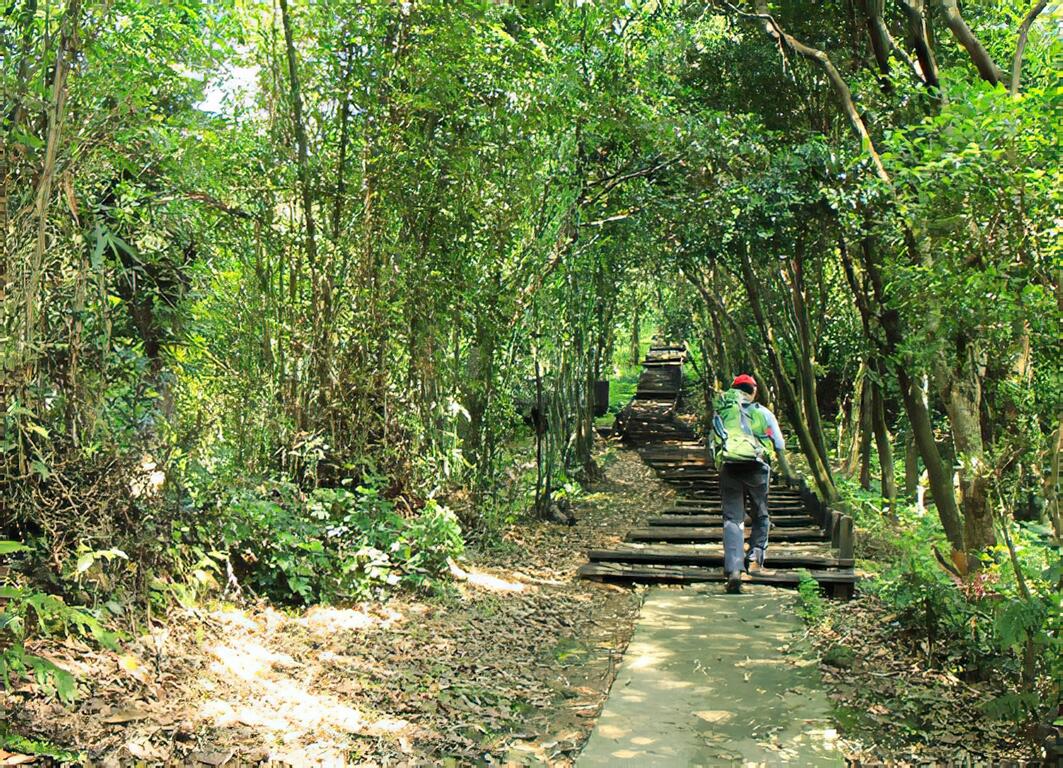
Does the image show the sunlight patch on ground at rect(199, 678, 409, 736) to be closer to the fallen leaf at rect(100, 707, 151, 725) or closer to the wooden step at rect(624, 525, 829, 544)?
the fallen leaf at rect(100, 707, 151, 725)

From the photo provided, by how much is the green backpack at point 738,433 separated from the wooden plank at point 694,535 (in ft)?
8.55

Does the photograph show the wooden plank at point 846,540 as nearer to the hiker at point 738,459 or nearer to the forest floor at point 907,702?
the hiker at point 738,459

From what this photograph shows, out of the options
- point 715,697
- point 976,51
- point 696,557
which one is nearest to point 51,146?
point 715,697

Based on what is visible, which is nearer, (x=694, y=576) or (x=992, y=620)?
(x=992, y=620)

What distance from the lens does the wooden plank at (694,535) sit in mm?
11148

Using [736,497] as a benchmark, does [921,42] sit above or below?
above

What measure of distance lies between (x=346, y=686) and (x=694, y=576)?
4385 millimetres

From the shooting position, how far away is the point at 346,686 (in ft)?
17.7

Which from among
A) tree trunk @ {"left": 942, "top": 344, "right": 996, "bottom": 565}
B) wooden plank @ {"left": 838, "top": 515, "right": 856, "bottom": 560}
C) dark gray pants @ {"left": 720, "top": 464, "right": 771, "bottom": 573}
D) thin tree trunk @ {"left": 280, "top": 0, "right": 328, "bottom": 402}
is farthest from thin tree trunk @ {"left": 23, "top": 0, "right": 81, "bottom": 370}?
wooden plank @ {"left": 838, "top": 515, "right": 856, "bottom": 560}

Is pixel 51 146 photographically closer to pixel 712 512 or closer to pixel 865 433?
pixel 712 512

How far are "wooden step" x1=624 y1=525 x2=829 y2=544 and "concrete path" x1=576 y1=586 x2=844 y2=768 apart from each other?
311 cm

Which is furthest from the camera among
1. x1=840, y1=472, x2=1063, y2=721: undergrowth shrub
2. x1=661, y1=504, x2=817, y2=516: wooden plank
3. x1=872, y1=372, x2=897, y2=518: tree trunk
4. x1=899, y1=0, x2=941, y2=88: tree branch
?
x1=872, y1=372, x2=897, y2=518: tree trunk

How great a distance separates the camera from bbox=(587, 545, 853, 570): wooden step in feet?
30.8

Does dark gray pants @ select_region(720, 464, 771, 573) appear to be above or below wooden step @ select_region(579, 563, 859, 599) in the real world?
above
